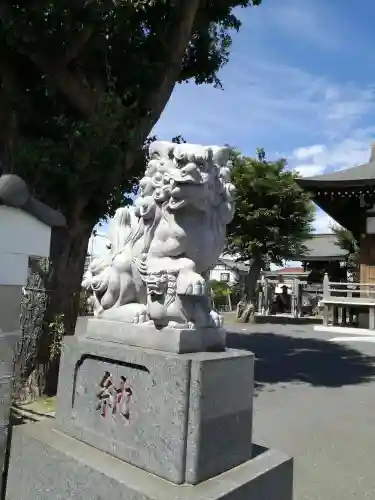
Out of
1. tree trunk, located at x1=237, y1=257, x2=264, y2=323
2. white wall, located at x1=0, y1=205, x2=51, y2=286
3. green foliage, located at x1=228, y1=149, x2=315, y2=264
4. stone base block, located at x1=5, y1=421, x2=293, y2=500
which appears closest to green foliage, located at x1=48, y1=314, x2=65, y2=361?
white wall, located at x1=0, y1=205, x2=51, y2=286

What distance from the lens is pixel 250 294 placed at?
→ 1509 cm

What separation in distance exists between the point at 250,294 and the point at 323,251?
12.1 meters

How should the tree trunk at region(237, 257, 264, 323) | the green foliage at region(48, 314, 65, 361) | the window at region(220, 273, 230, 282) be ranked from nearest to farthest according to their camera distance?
the green foliage at region(48, 314, 65, 361)
the tree trunk at region(237, 257, 264, 323)
the window at region(220, 273, 230, 282)

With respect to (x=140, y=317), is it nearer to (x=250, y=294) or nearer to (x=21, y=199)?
(x=21, y=199)

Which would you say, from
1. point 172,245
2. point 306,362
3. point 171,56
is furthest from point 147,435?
point 306,362

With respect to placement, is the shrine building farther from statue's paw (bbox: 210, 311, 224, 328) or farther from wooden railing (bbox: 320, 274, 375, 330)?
statue's paw (bbox: 210, 311, 224, 328)

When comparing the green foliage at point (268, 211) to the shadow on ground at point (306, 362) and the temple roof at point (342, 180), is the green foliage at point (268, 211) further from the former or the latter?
the shadow on ground at point (306, 362)

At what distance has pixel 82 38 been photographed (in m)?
5.16

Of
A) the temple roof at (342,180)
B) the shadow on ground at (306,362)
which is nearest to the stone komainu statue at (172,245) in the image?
the shadow on ground at (306,362)

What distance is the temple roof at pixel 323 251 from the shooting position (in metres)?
24.1

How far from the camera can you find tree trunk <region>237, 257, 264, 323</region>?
49.8 ft

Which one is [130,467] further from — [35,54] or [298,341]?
[298,341]

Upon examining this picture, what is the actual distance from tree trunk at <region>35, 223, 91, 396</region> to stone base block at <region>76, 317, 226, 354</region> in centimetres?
289

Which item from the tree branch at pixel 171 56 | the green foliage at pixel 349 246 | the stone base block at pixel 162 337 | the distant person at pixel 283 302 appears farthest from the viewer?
the green foliage at pixel 349 246
